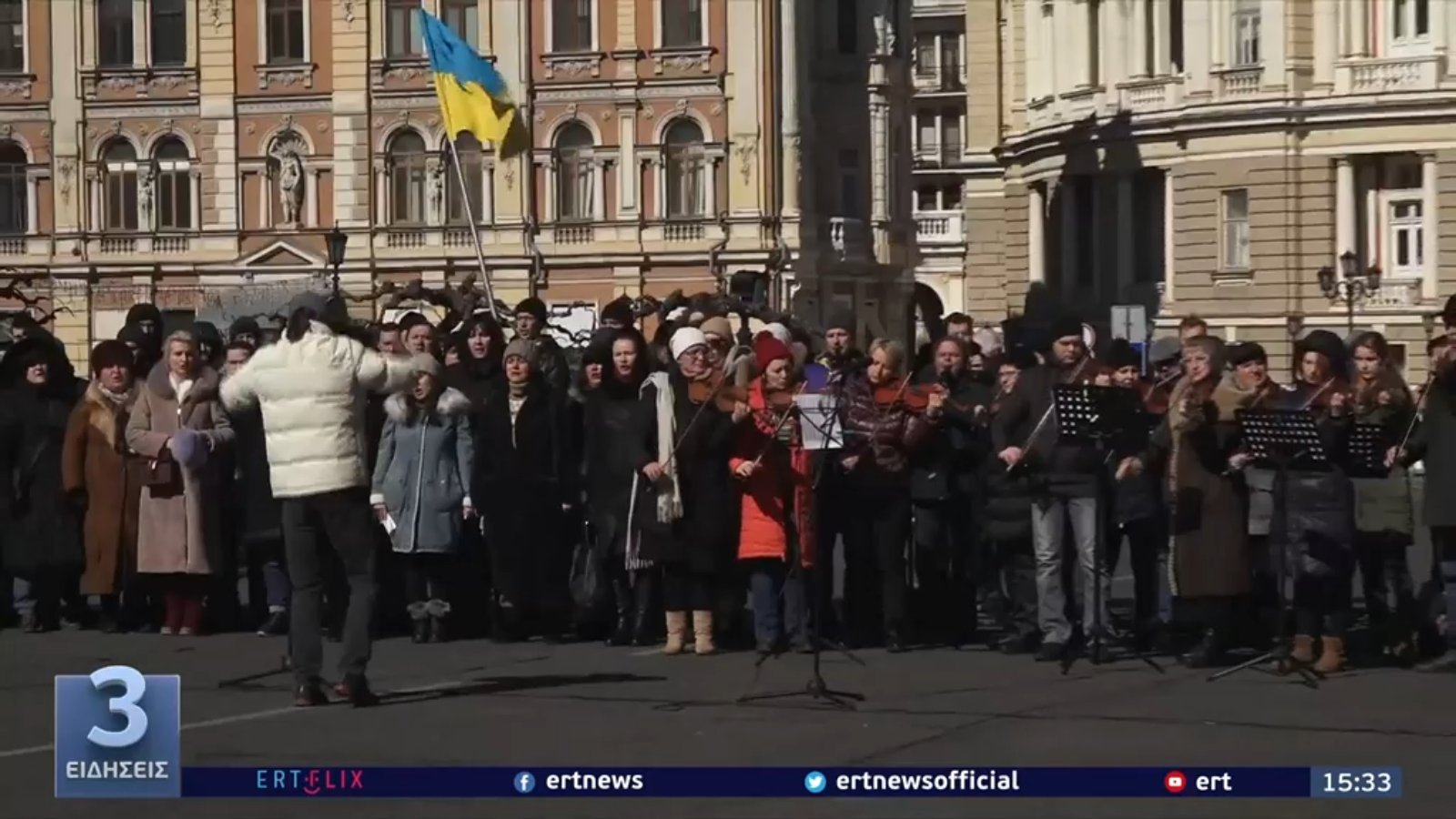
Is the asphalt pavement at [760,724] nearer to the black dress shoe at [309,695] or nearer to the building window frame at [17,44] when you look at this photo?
the black dress shoe at [309,695]

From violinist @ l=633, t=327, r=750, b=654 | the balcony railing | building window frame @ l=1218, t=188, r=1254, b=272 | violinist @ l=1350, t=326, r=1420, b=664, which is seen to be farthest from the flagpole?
the balcony railing

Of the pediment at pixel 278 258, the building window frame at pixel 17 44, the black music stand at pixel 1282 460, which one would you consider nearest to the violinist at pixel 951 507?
the black music stand at pixel 1282 460

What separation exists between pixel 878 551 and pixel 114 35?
5110 centimetres

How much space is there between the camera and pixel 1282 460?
16.6 metres

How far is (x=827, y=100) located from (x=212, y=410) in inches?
1870

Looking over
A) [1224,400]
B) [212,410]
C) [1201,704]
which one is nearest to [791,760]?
[1201,704]

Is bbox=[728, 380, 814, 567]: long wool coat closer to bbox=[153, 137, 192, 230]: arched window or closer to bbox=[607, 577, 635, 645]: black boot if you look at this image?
bbox=[607, 577, 635, 645]: black boot

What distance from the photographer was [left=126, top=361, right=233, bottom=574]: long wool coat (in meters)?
19.5

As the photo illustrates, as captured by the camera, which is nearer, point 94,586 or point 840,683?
point 840,683

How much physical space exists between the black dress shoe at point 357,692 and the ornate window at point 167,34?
172 ft

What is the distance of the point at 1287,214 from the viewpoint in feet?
182

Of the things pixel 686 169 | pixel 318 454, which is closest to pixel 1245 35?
pixel 686 169

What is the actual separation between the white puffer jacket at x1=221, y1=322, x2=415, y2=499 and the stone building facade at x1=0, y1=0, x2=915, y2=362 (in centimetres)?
4640

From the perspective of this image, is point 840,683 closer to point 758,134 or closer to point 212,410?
point 212,410
